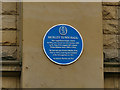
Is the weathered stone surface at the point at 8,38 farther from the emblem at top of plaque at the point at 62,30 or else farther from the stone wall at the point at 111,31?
the stone wall at the point at 111,31

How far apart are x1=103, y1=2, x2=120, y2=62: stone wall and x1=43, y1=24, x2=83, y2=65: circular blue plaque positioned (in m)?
0.62

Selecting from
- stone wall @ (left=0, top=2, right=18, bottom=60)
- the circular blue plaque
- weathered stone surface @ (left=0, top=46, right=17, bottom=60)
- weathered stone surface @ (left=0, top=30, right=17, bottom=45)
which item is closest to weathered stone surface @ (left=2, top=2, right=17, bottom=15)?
stone wall @ (left=0, top=2, right=18, bottom=60)

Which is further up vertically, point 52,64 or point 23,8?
point 23,8

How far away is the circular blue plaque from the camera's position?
6242 millimetres

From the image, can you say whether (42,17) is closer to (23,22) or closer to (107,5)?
(23,22)

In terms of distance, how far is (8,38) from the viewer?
6523 mm

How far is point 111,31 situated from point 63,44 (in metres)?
1.06

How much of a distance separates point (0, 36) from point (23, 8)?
706 millimetres

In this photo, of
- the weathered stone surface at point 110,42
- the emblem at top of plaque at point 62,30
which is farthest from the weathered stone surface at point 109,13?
the emblem at top of plaque at point 62,30

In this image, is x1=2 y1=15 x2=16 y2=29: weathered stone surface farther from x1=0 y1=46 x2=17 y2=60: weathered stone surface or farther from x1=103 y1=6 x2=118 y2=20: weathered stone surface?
x1=103 y1=6 x2=118 y2=20: weathered stone surface

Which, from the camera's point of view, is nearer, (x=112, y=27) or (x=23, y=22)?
(x=23, y=22)

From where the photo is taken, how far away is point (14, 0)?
6676 mm

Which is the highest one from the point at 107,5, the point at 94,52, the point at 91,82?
the point at 107,5

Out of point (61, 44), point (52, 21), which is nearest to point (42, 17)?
point (52, 21)
